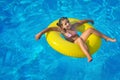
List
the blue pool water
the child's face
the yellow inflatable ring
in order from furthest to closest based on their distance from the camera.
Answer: the blue pool water < the child's face < the yellow inflatable ring

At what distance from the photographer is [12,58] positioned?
20.1ft

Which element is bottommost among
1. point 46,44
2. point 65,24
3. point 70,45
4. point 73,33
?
point 70,45

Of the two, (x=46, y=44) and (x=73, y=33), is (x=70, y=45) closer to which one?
(x=73, y=33)

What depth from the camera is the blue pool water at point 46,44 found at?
583 cm

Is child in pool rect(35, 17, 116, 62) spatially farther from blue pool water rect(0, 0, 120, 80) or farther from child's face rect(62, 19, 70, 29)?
blue pool water rect(0, 0, 120, 80)

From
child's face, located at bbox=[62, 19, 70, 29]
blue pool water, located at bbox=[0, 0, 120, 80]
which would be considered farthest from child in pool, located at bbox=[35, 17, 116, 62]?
blue pool water, located at bbox=[0, 0, 120, 80]

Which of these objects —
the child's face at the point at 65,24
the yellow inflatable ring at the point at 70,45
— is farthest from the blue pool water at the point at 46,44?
the child's face at the point at 65,24

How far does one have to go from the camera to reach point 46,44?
20.9 feet

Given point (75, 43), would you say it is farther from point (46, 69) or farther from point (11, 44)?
point (11, 44)

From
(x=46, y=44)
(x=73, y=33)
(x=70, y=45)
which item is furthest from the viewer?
(x=46, y=44)

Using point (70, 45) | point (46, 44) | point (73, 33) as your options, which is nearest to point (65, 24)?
point (73, 33)

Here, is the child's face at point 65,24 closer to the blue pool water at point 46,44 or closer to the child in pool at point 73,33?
the child in pool at point 73,33

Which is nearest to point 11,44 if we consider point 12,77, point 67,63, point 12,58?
point 12,58

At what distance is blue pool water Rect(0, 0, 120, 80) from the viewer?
5832mm
